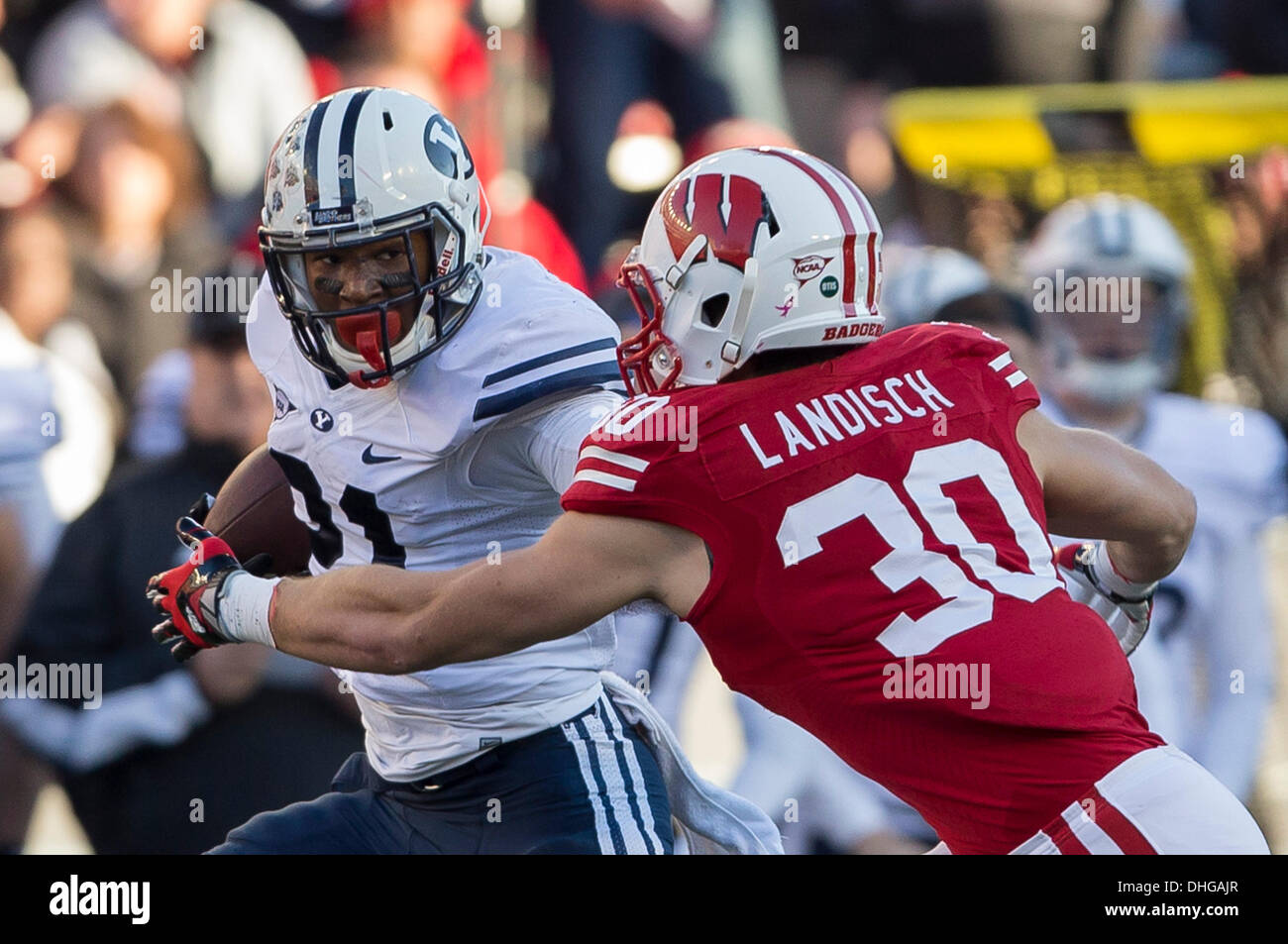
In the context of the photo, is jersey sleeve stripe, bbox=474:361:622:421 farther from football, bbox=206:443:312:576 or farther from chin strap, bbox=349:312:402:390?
football, bbox=206:443:312:576

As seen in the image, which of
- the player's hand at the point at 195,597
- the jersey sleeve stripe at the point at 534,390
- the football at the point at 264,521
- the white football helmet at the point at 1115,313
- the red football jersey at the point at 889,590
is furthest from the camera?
the white football helmet at the point at 1115,313

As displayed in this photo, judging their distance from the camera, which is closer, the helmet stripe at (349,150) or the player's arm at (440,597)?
the player's arm at (440,597)

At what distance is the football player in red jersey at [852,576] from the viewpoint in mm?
2385

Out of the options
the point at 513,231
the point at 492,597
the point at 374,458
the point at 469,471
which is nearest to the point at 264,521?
the point at 374,458

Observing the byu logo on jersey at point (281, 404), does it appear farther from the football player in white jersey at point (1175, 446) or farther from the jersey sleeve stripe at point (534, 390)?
the football player in white jersey at point (1175, 446)

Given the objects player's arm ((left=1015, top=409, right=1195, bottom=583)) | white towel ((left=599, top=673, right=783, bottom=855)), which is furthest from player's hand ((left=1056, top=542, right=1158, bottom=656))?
white towel ((left=599, top=673, right=783, bottom=855))

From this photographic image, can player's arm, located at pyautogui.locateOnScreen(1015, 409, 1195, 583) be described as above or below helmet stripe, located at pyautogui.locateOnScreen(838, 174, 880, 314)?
below

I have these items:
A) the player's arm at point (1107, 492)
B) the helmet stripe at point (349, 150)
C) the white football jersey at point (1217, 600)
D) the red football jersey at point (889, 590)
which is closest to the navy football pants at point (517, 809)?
the red football jersey at point (889, 590)

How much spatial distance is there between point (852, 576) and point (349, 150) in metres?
1.12

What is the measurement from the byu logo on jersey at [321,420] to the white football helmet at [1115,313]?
2.36 m

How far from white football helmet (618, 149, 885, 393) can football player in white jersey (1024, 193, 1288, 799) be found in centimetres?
210

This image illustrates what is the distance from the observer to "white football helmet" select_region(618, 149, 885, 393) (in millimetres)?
2596

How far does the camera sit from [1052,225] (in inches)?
197
